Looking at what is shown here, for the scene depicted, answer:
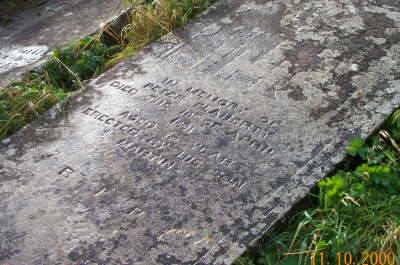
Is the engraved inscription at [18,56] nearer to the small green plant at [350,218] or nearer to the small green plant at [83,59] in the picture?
the small green plant at [83,59]

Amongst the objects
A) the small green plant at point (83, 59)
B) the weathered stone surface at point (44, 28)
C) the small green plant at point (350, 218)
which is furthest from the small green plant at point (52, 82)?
the small green plant at point (350, 218)

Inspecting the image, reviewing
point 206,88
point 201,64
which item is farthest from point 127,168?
point 201,64

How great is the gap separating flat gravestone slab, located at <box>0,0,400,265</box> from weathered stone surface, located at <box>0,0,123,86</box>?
25.7 inches

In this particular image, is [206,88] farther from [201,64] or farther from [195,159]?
[195,159]

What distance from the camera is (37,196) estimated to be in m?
2.38

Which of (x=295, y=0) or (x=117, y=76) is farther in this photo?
(x=295, y=0)

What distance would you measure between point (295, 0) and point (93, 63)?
1519 mm

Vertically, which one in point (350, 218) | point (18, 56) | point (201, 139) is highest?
point (18, 56)

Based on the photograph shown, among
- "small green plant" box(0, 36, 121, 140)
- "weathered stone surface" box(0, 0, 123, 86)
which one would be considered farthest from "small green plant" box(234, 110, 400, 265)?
"weathered stone surface" box(0, 0, 123, 86)

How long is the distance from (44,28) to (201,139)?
1.90m

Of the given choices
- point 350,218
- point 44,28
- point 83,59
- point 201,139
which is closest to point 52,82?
point 83,59

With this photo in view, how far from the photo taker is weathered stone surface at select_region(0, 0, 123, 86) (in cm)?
344

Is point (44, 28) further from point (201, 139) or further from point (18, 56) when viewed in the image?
point (201, 139)

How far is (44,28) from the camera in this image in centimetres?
381
